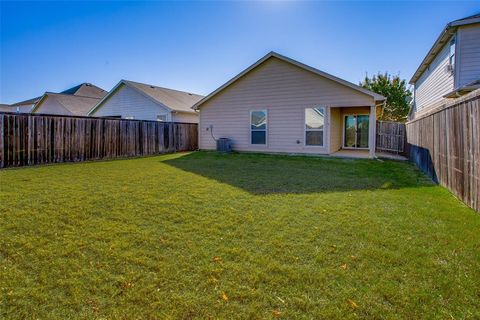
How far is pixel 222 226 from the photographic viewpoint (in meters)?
3.85

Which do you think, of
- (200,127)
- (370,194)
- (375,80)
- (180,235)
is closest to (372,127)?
(370,194)

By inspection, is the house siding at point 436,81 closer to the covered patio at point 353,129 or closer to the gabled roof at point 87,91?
the covered patio at point 353,129

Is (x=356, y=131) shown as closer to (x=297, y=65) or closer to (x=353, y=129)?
(x=353, y=129)

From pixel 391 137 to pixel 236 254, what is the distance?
16069 mm

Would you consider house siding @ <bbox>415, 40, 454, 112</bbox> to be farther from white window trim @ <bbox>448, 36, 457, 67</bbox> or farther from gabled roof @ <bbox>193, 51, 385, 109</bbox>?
gabled roof @ <bbox>193, 51, 385, 109</bbox>

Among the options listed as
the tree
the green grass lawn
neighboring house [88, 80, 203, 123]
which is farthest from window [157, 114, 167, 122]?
the tree

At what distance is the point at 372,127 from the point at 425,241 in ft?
29.5

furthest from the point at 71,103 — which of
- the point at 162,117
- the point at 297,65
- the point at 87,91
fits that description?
the point at 297,65

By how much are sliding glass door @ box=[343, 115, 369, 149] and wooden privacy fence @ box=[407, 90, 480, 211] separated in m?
7.98

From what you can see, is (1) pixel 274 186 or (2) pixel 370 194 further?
(1) pixel 274 186

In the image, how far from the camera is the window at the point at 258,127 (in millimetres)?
13594

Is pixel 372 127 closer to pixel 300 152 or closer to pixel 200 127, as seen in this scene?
pixel 300 152

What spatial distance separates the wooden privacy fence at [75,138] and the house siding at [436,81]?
503 inches

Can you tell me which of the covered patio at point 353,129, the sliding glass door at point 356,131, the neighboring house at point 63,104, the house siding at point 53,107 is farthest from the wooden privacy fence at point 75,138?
the house siding at point 53,107
